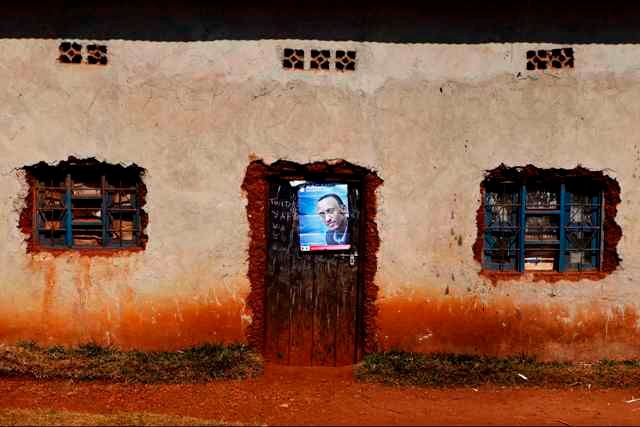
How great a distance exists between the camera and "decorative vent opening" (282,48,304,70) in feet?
19.6

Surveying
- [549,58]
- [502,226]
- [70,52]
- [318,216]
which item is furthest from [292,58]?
[502,226]

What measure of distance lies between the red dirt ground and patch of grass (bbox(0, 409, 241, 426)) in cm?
17

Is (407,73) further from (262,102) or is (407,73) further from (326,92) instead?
(262,102)

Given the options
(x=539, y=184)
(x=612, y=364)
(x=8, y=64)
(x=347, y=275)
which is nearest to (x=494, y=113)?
(x=539, y=184)

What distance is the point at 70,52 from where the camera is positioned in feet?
19.5

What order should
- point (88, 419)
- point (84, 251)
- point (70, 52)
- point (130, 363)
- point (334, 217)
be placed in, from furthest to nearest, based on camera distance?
point (334, 217) < point (84, 251) < point (70, 52) < point (130, 363) < point (88, 419)

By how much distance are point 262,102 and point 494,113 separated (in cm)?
225

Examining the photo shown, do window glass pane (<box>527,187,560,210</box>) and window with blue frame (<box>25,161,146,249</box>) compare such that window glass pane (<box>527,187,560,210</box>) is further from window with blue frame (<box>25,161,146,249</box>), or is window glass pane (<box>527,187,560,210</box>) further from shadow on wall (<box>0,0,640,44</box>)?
window with blue frame (<box>25,161,146,249</box>)

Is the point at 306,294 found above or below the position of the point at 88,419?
above

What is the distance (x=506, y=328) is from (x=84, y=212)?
433 centimetres

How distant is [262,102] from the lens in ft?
19.6

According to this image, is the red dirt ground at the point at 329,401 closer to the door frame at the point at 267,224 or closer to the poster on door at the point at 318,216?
the door frame at the point at 267,224

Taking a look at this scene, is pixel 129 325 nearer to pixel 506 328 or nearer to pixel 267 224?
pixel 267 224

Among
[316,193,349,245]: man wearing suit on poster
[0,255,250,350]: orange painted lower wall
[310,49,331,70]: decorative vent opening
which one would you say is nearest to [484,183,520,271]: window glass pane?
[316,193,349,245]: man wearing suit on poster
